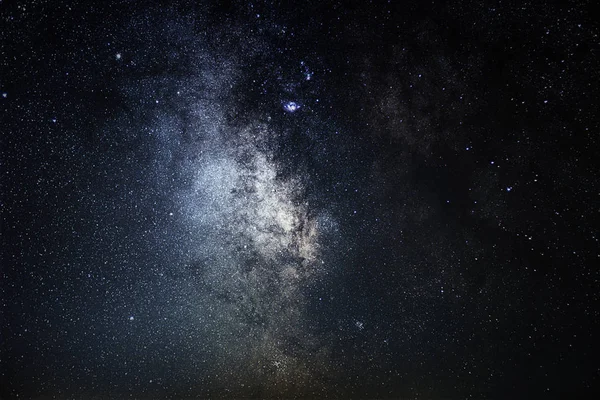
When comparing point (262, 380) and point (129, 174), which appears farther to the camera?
point (262, 380)

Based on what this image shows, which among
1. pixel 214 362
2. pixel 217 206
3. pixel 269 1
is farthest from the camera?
pixel 214 362

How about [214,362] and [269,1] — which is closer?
[269,1]

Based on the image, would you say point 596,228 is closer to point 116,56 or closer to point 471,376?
point 471,376

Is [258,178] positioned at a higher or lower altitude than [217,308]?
higher

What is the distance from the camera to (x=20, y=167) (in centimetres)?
327

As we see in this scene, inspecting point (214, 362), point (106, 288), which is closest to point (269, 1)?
point (106, 288)

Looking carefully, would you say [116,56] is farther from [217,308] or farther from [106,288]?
[217,308]

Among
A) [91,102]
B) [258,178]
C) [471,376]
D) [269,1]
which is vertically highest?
[269,1]

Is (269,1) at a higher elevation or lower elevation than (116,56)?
higher

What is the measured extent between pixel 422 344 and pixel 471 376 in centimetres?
70

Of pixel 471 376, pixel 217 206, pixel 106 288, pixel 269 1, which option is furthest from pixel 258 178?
pixel 471 376

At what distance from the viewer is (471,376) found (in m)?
3.65

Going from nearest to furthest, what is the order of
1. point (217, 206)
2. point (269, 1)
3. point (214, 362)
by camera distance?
point (269, 1), point (217, 206), point (214, 362)

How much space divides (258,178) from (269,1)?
1729mm
